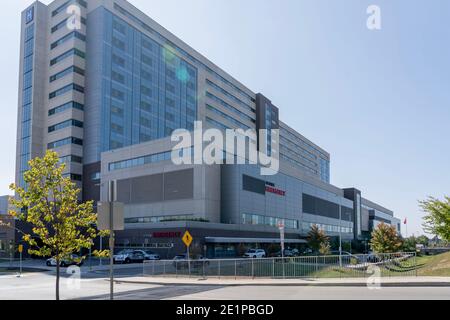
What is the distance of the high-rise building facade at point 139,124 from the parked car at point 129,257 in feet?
21.2

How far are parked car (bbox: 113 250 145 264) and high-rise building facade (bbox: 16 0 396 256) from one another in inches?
254

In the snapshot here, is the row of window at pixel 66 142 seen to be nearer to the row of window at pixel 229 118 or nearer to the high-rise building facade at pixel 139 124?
the high-rise building facade at pixel 139 124

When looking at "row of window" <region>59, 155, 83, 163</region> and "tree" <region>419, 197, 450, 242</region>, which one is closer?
"tree" <region>419, 197, 450, 242</region>

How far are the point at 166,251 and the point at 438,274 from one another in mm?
38837

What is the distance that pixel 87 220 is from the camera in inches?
547

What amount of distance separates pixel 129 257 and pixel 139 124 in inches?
1640

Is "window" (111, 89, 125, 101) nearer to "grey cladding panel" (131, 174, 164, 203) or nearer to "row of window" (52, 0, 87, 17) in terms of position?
"row of window" (52, 0, 87, 17)

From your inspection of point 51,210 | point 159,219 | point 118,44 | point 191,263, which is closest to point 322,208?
point 159,219

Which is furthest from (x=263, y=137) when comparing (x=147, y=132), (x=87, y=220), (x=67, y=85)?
(x=87, y=220)

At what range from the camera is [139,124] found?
8644 cm

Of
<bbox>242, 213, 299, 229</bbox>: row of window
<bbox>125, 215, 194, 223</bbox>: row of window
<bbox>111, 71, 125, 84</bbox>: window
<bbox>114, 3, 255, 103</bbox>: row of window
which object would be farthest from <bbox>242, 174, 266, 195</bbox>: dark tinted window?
<bbox>114, 3, 255, 103</bbox>: row of window

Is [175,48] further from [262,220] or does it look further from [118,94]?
[262,220]

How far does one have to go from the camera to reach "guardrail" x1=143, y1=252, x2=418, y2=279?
25.3 metres
